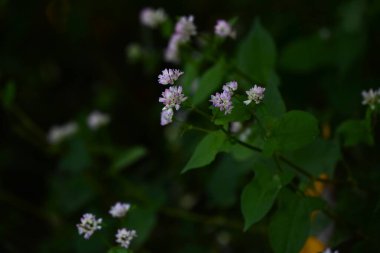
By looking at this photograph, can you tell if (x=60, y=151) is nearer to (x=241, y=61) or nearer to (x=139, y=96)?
(x=139, y=96)

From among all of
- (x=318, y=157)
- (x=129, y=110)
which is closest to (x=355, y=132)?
(x=318, y=157)

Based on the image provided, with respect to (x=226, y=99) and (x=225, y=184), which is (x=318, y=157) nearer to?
(x=226, y=99)

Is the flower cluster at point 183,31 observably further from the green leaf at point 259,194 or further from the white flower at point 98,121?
the white flower at point 98,121

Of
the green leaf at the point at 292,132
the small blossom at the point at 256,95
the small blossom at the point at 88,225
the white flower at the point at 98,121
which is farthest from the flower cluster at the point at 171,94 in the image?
the white flower at the point at 98,121

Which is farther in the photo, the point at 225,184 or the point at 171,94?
the point at 225,184

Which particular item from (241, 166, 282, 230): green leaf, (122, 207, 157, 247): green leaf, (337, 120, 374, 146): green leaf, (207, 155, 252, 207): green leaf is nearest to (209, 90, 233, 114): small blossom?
(241, 166, 282, 230): green leaf

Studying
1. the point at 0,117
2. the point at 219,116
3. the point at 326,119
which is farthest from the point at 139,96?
the point at 219,116
